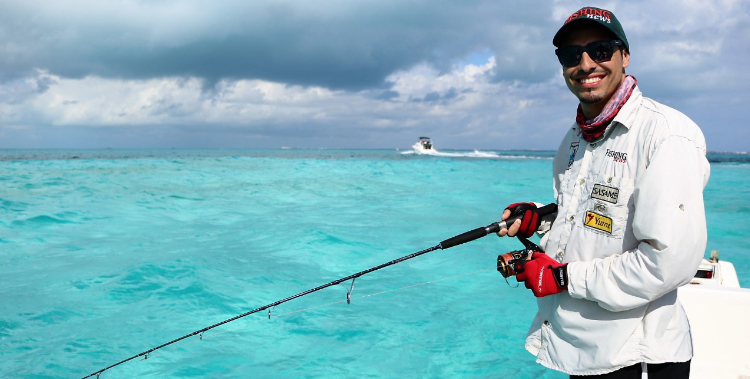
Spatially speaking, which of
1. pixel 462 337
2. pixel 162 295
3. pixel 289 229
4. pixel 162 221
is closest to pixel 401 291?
pixel 462 337

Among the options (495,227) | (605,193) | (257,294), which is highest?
(605,193)

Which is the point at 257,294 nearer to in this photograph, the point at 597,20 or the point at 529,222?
the point at 529,222

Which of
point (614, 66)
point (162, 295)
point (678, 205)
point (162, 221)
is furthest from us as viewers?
point (162, 221)

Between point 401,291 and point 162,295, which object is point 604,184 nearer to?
point 401,291

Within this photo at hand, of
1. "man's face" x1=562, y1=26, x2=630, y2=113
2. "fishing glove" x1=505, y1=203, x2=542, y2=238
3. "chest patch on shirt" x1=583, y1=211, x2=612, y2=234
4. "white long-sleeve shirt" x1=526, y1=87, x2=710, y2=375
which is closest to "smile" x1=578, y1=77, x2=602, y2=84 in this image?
"man's face" x1=562, y1=26, x2=630, y2=113

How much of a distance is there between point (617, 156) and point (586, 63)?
1.25ft

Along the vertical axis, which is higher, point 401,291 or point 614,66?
point 614,66

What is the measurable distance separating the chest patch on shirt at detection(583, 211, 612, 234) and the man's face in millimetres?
423

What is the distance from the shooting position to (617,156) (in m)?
1.92

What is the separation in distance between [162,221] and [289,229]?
4.17 metres

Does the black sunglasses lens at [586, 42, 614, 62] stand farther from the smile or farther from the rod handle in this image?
the rod handle

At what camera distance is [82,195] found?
19750 mm

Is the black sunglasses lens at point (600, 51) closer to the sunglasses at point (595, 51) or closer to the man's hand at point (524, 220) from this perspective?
the sunglasses at point (595, 51)

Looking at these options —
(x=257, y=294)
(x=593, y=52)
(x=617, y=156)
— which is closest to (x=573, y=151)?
(x=617, y=156)
